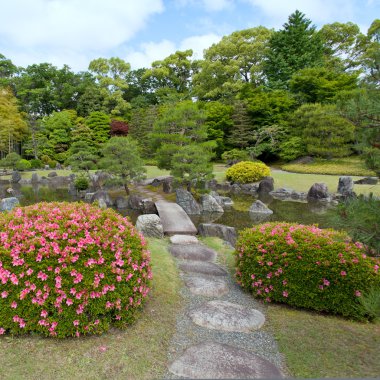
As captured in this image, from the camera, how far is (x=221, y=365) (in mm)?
2309

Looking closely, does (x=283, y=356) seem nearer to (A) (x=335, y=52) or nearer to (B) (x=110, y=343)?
(B) (x=110, y=343)

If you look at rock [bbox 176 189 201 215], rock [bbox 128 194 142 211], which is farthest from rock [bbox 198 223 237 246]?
rock [bbox 128 194 142 211]

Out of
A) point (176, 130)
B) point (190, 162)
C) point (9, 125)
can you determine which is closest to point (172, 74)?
point (9, 125)

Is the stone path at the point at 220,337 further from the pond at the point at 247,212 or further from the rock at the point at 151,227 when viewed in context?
the pond at the point at 247,212

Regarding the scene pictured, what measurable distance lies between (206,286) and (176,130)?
10.5m

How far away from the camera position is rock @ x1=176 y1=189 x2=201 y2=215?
1137 cm

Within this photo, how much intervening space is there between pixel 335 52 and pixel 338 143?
1479cm

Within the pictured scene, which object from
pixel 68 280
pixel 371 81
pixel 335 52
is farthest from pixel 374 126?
pixel 335 52

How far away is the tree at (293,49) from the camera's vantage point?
25.7m

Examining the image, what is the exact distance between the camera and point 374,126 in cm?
197

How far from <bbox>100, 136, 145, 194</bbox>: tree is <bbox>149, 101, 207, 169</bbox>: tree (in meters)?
1.10

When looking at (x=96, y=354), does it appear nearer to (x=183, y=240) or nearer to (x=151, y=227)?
(x=183, y=240)

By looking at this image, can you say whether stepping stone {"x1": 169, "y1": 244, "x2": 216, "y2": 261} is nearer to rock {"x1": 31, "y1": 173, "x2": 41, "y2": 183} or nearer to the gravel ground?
the gravel ground

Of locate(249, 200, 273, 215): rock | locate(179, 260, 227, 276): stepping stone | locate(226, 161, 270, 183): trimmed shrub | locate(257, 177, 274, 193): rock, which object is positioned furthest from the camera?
locate(226, 161, 270, 183): trimmed shrub
